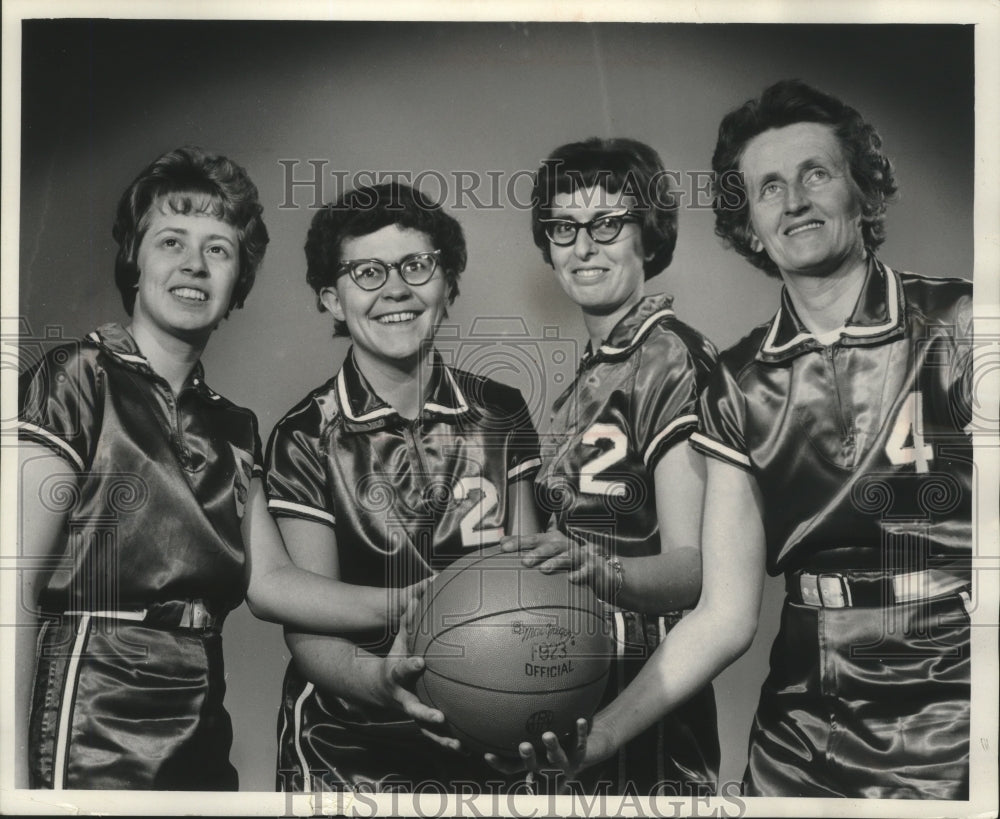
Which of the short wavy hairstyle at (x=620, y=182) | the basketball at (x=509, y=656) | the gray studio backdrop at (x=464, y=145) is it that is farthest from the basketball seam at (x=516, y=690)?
the short wavy hairstyle at (x=620, y=182)

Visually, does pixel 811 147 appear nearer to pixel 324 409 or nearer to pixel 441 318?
pixel 441 318

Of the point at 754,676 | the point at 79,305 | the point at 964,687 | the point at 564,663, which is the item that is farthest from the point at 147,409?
the point at 964,687

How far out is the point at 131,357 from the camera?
383 centimetres

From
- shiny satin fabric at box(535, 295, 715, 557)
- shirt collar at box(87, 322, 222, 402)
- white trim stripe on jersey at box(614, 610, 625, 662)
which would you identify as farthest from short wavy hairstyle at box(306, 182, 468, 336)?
white trim stripe on jersey at box(614, 610, 625, 662)

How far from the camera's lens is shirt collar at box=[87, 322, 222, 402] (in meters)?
3.83

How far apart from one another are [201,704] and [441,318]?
57.9 inches

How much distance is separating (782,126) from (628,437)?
3.70 feet

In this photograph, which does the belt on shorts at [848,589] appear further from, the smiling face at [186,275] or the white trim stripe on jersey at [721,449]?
the smiling face at [186,275]

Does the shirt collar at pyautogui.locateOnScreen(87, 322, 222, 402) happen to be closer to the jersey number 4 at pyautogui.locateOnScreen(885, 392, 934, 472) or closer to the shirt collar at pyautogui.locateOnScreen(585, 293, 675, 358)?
the shirt collar at pyautogui.locateOnScreen(585, 293, 675, 358)

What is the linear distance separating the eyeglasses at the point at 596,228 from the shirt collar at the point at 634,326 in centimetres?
24

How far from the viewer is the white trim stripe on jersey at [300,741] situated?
380 centimetres

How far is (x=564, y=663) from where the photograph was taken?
11.2 ft

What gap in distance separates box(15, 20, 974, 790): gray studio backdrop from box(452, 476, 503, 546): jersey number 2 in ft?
1.00

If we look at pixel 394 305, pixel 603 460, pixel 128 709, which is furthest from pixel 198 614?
pixel 603 460
